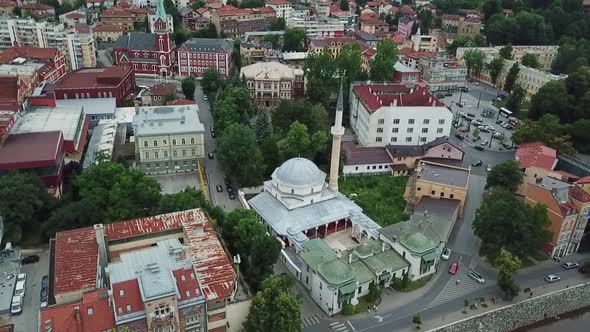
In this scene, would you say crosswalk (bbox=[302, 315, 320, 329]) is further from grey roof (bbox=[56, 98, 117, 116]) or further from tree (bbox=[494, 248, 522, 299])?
grey roof (bbox=[56, 98, 117, 116])

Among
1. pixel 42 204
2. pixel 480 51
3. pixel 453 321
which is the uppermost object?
pixel 480 51

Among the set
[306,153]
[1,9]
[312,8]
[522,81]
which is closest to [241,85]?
[306,153]

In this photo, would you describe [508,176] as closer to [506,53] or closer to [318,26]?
[506,53]

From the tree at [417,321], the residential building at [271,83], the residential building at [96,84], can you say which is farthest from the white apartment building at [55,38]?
the tree at [417,321]

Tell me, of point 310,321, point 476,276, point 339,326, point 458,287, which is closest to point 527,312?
point 476,276

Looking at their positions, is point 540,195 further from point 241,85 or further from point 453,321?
point 241,85

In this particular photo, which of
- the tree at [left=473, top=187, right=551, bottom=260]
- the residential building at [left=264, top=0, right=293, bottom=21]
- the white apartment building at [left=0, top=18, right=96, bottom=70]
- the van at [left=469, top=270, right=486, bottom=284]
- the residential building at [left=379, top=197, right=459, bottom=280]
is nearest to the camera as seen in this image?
the residential building at [left=379, top=197, right=459, bottom=280]

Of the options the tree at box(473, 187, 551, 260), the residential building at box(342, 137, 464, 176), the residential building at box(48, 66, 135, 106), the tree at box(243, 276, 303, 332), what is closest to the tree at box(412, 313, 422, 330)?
the tree at box(243, 276, 303, 332)

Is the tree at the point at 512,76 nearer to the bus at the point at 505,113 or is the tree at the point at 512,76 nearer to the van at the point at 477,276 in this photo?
the bus at the point at 505,113
